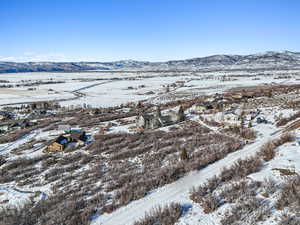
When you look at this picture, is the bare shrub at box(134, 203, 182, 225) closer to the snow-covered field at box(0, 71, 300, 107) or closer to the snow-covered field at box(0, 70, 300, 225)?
the snow-covered field at box(0, 70, 300, 225)

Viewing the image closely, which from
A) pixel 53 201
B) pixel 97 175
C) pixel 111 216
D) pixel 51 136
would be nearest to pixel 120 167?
pixel 97 175

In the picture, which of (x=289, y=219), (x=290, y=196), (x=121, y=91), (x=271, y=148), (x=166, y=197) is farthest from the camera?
(x=121, y=91)

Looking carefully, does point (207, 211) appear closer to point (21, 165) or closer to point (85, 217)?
point (85, 217)

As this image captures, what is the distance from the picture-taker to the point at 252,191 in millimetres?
9000

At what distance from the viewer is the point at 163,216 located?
8.48m

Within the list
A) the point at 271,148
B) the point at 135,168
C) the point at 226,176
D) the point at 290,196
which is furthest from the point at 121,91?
the point at 290,196

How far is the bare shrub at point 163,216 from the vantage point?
26.9 feet

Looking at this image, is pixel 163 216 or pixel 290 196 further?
pixel 163 216

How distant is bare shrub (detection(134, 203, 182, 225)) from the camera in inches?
323

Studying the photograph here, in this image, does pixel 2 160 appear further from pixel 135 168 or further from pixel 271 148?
pixel 271 148

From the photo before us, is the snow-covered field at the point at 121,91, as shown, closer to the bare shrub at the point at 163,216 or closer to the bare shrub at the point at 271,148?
the bare shrub at the point at 271,148

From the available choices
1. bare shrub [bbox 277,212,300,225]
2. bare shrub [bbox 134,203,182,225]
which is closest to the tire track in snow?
bare shrub [bbox 134,203,182,225]

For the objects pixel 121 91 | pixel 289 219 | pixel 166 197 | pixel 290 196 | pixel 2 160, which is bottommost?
pixel 121 91

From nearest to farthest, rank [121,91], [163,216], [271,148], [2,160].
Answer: [163,216], [271,148], [2,160], [121,91]
